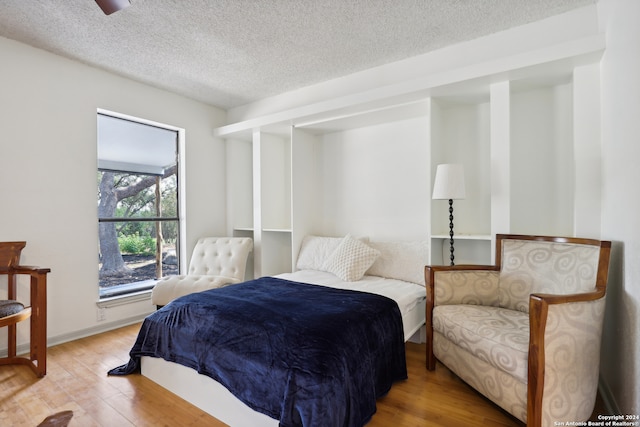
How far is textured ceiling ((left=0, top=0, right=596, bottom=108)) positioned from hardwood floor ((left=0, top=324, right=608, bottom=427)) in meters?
2.57

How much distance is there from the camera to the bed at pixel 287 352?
152 centimetres

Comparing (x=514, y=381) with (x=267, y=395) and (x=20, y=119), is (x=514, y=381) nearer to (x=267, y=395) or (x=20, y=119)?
(x=267, y=395)

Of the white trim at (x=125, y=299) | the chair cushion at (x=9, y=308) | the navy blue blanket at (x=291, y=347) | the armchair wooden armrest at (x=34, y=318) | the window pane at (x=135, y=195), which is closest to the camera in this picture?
the navy blue blanket at (x=291, y=347)

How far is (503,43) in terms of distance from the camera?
8.30ft

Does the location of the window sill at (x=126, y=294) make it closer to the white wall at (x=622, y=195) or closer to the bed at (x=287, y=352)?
the bed at (x=287, y=352)

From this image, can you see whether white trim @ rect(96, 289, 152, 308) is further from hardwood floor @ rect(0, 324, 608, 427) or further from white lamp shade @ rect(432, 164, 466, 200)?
white lamp shade @ rect(432, 164, 466, 200)

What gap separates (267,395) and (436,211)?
209 centimetres

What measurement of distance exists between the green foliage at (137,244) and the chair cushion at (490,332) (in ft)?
10.3

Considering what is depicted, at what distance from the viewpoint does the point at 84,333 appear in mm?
3072

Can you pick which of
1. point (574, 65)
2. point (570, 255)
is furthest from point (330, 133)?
point (570, 255)

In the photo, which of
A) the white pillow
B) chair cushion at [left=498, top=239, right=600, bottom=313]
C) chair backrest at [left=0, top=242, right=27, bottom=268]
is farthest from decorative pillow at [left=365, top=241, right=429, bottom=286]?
chair backrest at [left=0, top=242, right=27, bottom=268]

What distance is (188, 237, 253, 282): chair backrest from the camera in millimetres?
3555

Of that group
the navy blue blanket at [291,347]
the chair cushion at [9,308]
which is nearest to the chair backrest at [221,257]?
the navy blue blanket at [291,347]

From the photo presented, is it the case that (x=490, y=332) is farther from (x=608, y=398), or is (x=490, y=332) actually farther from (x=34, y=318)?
(x=34, y=318)
